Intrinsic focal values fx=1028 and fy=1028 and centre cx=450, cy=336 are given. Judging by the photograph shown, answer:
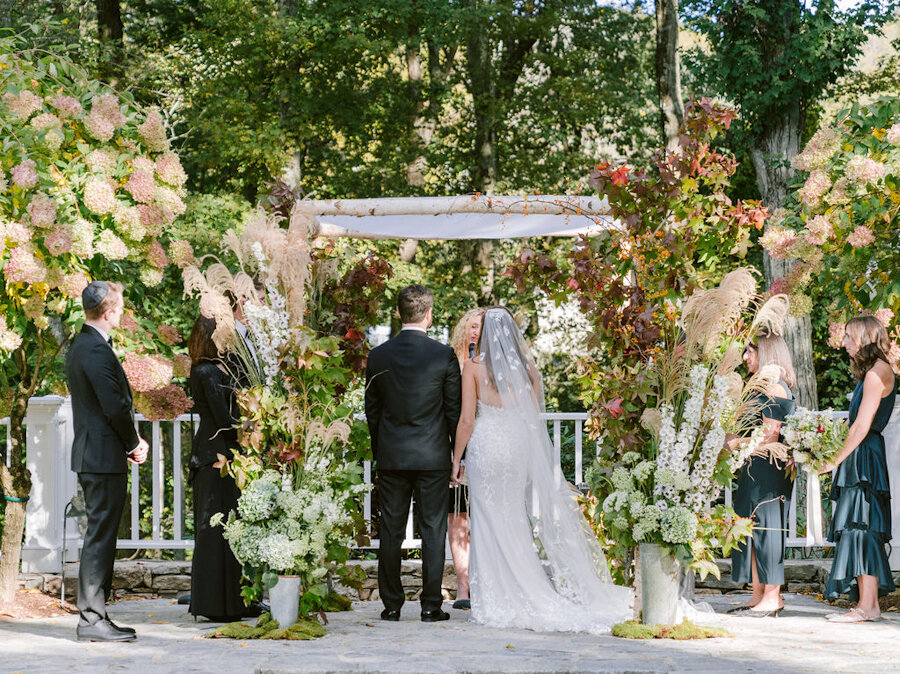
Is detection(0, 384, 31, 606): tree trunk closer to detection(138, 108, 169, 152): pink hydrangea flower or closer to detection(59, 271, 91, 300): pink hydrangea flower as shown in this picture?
detection(59, 271, 91, 300): pink hydrangea flower

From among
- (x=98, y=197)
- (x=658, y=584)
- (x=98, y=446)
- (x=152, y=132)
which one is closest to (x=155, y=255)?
(x=98, y=197)

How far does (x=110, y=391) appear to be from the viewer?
533 centimetres

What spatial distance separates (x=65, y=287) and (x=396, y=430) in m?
2.08

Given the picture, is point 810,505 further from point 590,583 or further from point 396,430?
point 396,430

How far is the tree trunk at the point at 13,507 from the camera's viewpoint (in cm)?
645

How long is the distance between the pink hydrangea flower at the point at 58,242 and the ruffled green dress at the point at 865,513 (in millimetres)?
4729

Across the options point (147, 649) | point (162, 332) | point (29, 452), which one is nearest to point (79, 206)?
point (162, 332)

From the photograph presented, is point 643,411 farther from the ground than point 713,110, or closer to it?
closer to it

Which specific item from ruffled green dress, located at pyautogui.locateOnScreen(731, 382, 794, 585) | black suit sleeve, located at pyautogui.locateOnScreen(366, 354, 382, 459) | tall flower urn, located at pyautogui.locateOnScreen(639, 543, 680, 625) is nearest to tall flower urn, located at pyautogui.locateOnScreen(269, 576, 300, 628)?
black suit sleeve, located at pyautogui.locateOnScreen(366, 354, 382, 459)

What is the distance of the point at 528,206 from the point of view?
7.19 m

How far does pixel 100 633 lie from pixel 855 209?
4894 mm

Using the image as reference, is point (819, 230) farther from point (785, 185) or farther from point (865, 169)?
point (785, 185)

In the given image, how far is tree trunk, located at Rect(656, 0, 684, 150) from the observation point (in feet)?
43.6

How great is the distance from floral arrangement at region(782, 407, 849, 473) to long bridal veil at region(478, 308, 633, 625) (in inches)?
52.7
